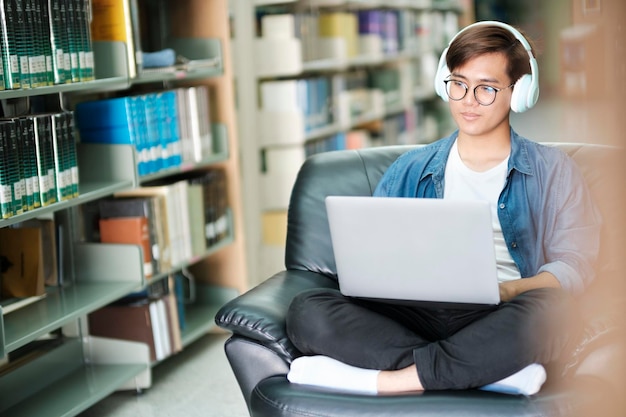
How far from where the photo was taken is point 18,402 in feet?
7.79

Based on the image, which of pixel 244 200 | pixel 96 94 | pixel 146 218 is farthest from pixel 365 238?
pixel 244 200

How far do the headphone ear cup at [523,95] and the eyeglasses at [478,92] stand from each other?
5cm

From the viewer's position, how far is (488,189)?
192 centimetres

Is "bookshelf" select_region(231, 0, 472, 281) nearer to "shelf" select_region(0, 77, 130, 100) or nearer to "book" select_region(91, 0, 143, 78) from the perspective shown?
"book" select_region(91, 0, 143, 78)

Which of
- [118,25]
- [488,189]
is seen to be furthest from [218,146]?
[488,189]

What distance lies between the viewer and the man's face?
190cm

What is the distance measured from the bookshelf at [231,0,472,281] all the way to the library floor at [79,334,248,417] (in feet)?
3.37

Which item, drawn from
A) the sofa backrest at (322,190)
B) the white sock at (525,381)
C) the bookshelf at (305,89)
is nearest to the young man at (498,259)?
the white sock at (525,381)

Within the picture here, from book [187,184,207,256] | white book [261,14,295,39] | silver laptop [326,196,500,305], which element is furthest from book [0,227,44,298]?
white book [261,14,295,39]

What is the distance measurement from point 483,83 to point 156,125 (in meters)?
1.33

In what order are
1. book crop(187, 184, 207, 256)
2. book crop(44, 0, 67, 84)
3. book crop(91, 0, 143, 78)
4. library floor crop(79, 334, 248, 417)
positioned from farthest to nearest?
book crop(187, 184, 207, 256)
book crop(91, 0, 143, 78)
library floor crop(79, 334, 248, 417)
book crop(44, 0, 67, 84)

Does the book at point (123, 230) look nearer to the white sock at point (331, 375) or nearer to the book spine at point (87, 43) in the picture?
the book spine at point (87, 43)

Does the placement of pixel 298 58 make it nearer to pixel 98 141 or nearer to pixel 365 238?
pixel 98 141

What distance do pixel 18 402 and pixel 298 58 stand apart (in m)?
2.17
